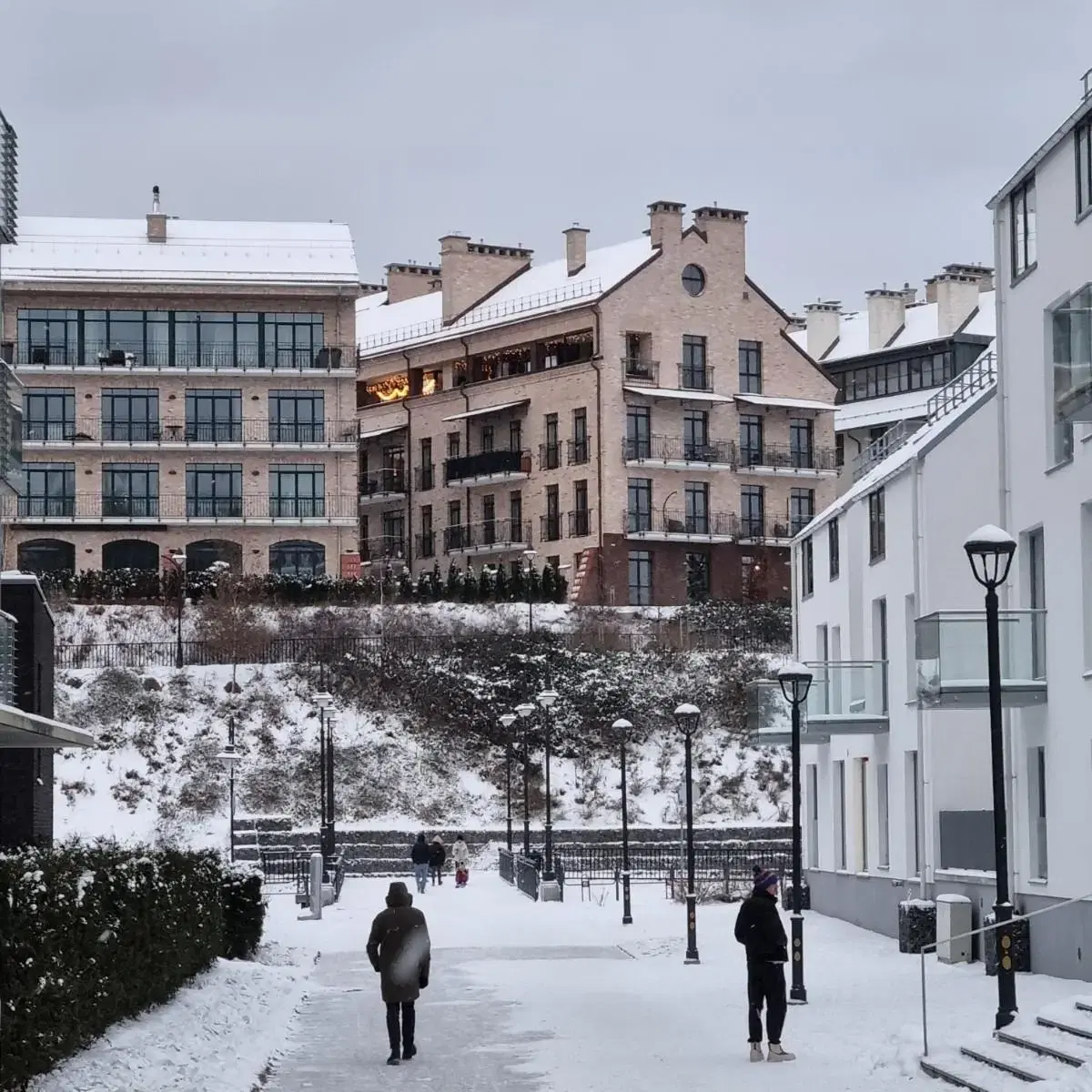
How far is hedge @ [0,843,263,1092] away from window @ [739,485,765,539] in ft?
173

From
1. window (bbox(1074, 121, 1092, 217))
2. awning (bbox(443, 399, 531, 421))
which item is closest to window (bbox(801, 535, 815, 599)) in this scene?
window (bbox(1074, 121, 1092, 217))

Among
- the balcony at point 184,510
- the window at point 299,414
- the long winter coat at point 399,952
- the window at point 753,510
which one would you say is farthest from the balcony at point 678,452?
the long winter coat at point 399,952

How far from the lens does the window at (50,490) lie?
7338 centimetres

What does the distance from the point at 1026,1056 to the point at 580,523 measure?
57.4 m

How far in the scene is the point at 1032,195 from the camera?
2770cm

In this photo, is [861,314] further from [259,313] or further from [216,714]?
[216,714]

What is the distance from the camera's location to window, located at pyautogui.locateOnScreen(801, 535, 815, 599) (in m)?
42.8

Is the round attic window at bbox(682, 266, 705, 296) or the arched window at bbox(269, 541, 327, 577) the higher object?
the round attic window at bbox(682, 266, 705, 296)

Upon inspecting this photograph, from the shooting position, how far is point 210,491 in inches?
2936

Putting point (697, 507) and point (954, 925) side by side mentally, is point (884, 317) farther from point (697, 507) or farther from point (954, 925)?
point (954, 925)

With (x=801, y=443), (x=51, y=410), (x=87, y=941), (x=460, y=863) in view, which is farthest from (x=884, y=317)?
(x=87, y=941)

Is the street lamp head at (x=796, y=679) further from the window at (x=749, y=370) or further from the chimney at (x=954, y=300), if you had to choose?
the chimney at (x=954, y=300)

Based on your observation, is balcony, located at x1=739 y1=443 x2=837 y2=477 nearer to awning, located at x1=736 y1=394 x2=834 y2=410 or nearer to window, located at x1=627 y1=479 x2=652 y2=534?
awning, located at x1=736 y1=394 x2=834 y2=410

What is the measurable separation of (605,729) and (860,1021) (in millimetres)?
45512
